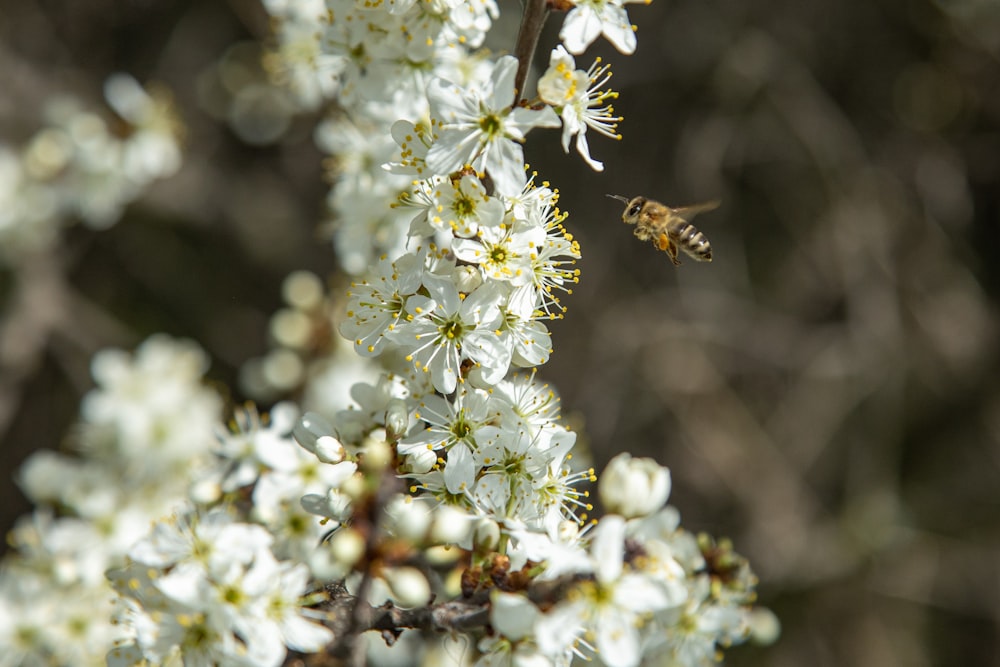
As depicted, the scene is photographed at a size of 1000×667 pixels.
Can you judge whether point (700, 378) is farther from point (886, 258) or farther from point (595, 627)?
point (595, 627)

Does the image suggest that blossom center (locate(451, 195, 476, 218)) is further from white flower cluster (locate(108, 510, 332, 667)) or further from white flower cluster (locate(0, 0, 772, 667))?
white flower cluster (locate(108, 510, 332, 667))

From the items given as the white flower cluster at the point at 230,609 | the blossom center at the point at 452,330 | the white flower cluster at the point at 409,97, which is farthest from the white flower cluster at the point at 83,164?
the blossom center at the point at 452,330

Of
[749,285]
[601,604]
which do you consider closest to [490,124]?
[601,604]

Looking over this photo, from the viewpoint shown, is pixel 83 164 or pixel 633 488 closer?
pixel 633 488

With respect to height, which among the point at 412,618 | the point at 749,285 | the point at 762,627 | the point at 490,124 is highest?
the point at 490,124

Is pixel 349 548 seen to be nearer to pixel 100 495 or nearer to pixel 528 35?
pixel 528 35

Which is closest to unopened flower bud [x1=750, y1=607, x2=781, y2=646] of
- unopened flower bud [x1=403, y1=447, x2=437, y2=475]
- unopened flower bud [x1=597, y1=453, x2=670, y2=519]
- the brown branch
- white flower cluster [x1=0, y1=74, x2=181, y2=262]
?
unopened flower bud [x1=597, y1=453, x2=670, y2=519]

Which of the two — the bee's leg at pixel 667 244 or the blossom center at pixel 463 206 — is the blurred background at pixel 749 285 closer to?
the bee's leg at pixel 667 244
